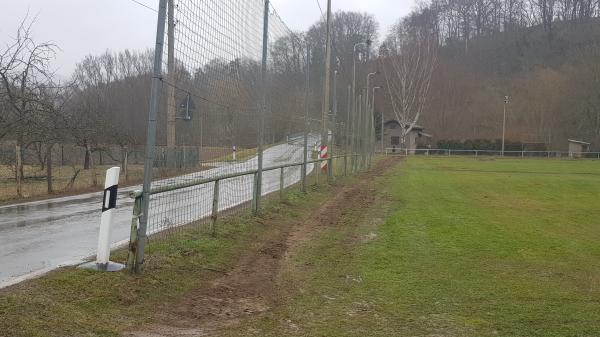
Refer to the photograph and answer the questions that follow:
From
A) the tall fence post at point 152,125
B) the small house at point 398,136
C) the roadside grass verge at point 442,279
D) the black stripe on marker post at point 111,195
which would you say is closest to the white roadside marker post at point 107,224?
the black stripe on marker post at point 111,195

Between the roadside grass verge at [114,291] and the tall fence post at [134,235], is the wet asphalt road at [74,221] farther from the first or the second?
the tall fence post at [134,235]

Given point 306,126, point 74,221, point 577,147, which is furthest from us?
point 577,147

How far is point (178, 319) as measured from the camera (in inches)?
202

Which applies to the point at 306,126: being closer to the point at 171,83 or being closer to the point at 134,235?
the point at 171,83

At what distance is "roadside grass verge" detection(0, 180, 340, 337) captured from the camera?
14.8 feet

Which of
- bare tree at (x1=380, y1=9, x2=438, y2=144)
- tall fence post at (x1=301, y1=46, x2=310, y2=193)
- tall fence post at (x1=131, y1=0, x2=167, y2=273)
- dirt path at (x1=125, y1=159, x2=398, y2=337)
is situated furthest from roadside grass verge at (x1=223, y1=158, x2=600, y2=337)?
bare tree at (x1=380, y1=9, x2=438, y2=144)

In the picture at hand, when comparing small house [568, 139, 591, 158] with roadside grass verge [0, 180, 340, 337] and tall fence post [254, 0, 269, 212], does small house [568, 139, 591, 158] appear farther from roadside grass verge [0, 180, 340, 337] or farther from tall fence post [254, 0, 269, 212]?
roadside grass verge [0, 180, 340, 337]

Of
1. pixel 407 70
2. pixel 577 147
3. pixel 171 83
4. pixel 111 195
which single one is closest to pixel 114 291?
pixel 111 195

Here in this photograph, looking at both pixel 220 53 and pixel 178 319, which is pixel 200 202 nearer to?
pixel 220 53

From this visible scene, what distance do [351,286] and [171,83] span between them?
3.09 metres

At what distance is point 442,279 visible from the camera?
693cm

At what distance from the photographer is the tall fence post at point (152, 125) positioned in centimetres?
607

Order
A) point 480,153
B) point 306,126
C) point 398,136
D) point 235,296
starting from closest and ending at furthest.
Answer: point 235,296 → point 306,126 → point 480,153 → point 398,136

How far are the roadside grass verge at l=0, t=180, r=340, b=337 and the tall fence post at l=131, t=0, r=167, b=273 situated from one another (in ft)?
0.94
